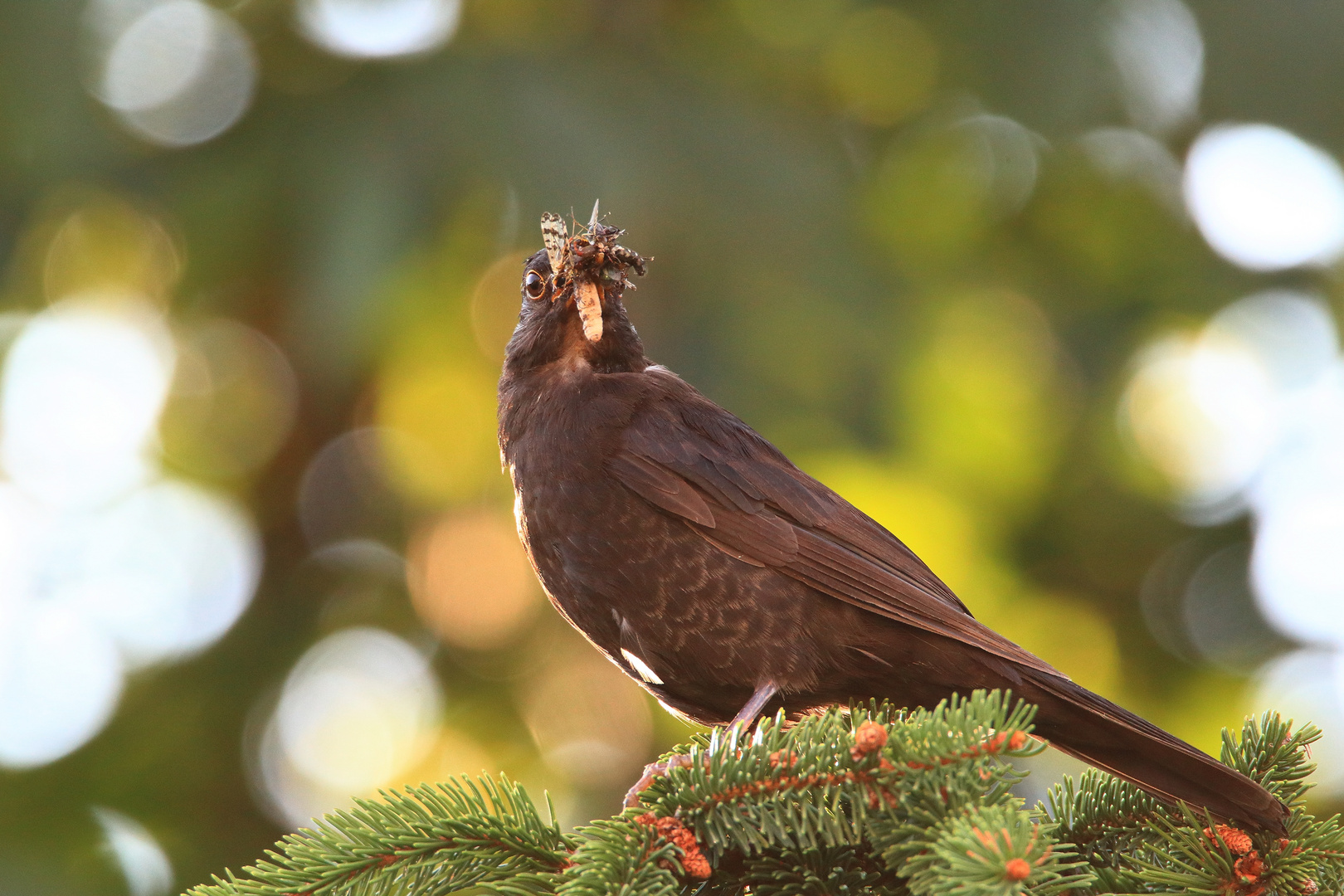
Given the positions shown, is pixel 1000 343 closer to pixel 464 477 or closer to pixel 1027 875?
pixel 464 477

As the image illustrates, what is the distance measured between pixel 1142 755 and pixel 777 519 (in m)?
1.07

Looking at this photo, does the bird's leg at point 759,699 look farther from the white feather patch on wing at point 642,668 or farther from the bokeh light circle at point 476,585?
the bokeh light circle at point 476,585

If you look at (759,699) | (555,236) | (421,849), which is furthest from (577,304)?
(421,849)

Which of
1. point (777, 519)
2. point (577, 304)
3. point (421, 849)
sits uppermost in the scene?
point (577, 304)

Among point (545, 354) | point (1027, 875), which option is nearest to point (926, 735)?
point (1027, 875)

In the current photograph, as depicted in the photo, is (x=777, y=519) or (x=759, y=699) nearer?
(x=759, y=699)

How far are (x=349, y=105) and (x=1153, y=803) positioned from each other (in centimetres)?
479

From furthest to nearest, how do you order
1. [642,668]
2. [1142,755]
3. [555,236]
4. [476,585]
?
1. [476,585]
2. [555,236]
3. [642,668]
4. [1142,755]

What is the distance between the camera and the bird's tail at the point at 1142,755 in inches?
85.0

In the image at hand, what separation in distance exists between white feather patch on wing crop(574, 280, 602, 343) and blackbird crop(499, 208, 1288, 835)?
0.12 meters

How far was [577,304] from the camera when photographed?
3.36 meters

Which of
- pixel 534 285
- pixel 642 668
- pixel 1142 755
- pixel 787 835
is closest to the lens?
pixel 787 835

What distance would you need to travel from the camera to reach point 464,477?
249 inches

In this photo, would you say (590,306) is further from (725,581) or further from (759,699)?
(759,699)
